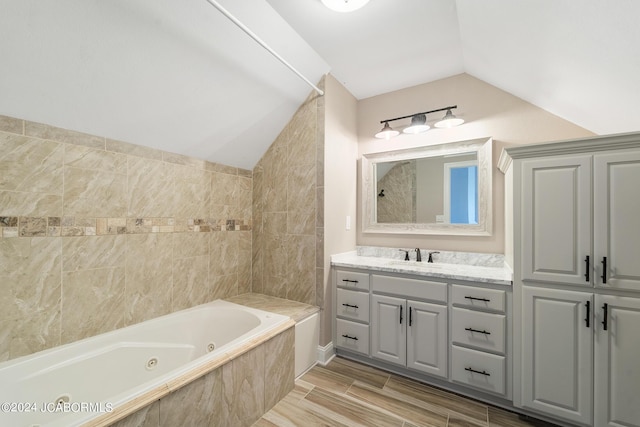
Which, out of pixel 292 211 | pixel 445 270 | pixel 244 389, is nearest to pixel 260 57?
pixel 292 211

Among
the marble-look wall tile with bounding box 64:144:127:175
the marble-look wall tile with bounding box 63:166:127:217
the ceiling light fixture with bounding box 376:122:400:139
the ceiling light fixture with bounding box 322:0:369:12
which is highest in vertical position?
the ceiling light fixture with bounding box 322:0:369:12

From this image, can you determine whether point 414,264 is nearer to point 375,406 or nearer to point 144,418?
point 375,406

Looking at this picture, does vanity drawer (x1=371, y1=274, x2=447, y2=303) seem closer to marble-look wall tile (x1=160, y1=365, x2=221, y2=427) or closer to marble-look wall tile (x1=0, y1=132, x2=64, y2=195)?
marble-look wall tile (x1=160, y1=365, x2=221, y2=427)

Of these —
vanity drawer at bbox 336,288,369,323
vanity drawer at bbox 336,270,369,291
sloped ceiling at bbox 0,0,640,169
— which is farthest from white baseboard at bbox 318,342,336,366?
sloped ceiling at bbox 0,0,640,169

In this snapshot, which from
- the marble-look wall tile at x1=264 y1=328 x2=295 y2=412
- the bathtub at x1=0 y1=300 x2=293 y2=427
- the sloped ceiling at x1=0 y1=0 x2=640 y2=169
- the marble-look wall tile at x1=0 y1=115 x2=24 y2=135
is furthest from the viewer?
the marble-look wall tile at x1=264 y1=328 x2=295 y2=412

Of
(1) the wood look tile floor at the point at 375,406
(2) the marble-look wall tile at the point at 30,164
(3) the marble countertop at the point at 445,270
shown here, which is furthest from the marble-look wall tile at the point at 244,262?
(2) the marble-look wall tile at the point at 30,164

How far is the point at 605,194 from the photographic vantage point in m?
1.44

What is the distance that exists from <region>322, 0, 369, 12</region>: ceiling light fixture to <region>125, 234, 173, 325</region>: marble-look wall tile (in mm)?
2042

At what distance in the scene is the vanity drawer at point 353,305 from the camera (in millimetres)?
2227

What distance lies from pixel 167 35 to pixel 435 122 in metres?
2.27

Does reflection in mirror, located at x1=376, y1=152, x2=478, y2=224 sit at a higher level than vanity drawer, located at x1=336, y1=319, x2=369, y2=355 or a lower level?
higher

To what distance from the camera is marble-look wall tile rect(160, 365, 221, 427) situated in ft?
3.85

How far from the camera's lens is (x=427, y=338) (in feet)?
6.45

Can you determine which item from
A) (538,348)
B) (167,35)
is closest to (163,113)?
(167,35)
